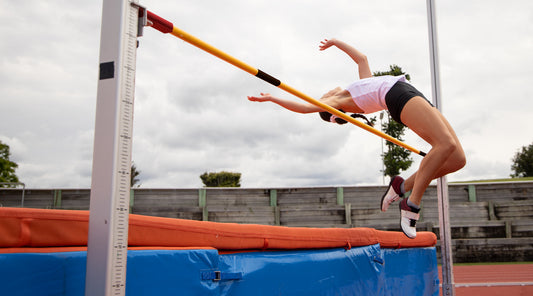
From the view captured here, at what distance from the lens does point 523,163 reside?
43562mm

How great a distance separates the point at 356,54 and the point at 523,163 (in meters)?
47.3

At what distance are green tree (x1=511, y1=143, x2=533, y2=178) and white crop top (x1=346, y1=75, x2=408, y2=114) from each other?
4645 centimetres

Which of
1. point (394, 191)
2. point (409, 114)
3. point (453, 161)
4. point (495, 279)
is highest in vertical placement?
point (409, 114)

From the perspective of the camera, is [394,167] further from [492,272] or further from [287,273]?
[287,273]

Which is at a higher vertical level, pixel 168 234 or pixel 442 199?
pixel 442 199

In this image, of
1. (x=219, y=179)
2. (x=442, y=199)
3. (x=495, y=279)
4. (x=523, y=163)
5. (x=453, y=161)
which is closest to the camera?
(x=453, y=161)

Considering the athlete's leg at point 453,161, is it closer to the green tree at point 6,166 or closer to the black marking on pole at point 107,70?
the black marking on pole at point 107,70

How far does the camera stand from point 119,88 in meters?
1.57

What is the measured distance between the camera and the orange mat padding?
1586 millimetres

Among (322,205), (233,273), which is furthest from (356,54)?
(322,205)

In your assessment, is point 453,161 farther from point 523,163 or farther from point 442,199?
point 523,163

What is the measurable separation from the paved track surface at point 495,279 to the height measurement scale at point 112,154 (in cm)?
538

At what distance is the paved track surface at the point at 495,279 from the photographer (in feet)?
20.3

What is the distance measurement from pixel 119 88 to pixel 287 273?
5.12 ft
